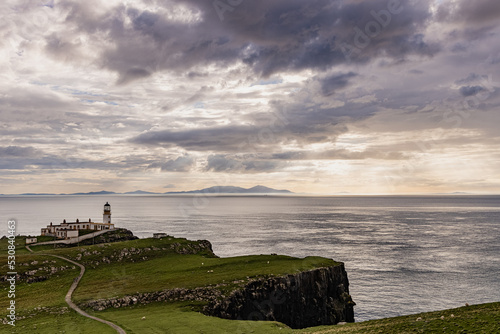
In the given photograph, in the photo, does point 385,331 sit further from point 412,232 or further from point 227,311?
point 412,232

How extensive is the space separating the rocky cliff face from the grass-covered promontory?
2.16 meters

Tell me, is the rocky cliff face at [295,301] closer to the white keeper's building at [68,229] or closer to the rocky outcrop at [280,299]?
the rocky outcrop at [280,299]

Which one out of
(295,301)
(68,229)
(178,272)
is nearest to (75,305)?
(178,272)

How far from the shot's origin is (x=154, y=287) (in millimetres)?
58656

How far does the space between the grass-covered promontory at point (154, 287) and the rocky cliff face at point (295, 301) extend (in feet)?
7.10

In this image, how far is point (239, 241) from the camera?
5910 inches

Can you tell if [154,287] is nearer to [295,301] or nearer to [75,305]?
[75,305]

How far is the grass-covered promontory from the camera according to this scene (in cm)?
3588

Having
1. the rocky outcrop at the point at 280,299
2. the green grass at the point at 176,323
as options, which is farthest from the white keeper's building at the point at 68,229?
the green grass at the point at 176,323

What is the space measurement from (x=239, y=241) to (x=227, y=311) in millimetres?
96679

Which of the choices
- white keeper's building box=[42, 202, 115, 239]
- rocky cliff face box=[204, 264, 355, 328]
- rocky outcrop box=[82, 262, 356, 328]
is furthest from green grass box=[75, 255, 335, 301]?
white keeper's building box=[42, 202, 115, 239]

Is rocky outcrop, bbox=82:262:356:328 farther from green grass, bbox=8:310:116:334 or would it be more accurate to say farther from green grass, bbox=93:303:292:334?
green grass, bbox=8:310:116:334

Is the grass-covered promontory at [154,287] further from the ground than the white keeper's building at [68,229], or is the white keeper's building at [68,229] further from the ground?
the white keeper's building at [68,229]

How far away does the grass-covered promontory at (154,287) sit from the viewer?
35.9m
